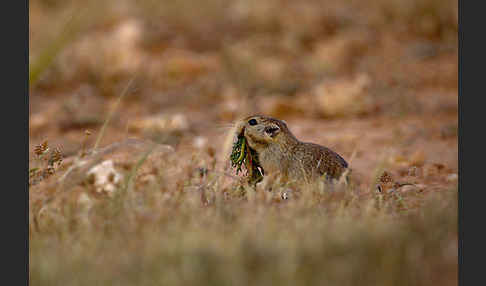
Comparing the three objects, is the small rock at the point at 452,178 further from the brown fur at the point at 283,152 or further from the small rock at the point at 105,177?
the small rock at the point at 105,177

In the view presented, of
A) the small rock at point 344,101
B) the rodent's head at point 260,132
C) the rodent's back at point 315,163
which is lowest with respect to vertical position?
the rodent's back at point 315,163

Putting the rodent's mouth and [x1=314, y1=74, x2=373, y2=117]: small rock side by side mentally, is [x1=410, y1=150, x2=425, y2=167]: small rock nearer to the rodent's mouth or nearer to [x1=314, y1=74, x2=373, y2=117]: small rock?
the rodent's mouth

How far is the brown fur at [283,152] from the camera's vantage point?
15.5ft

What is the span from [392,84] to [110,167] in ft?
19.3

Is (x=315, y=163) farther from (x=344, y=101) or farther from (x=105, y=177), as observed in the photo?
(x=344, y=101)

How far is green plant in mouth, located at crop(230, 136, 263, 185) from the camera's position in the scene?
4.80 m

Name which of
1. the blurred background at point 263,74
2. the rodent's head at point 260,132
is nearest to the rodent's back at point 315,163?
the rodent's head at point 260,132

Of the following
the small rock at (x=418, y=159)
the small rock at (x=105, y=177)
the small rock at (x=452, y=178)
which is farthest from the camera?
the small rock at (x=418, y=159)

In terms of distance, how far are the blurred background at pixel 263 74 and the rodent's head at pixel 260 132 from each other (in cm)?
78

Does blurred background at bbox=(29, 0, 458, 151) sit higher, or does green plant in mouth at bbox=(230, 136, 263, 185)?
blurred background at bbox=(29, 0, 458, 151)

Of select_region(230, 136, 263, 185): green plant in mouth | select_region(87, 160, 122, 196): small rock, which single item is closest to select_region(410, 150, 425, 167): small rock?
select_region(230, 136, 263, 185): green plant in mouth

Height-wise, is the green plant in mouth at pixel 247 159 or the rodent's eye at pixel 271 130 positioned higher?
the rodent's eye at pixel 271 130

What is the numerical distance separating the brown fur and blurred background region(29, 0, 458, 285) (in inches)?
32.5

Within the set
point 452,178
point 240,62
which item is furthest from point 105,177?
point 240,62
